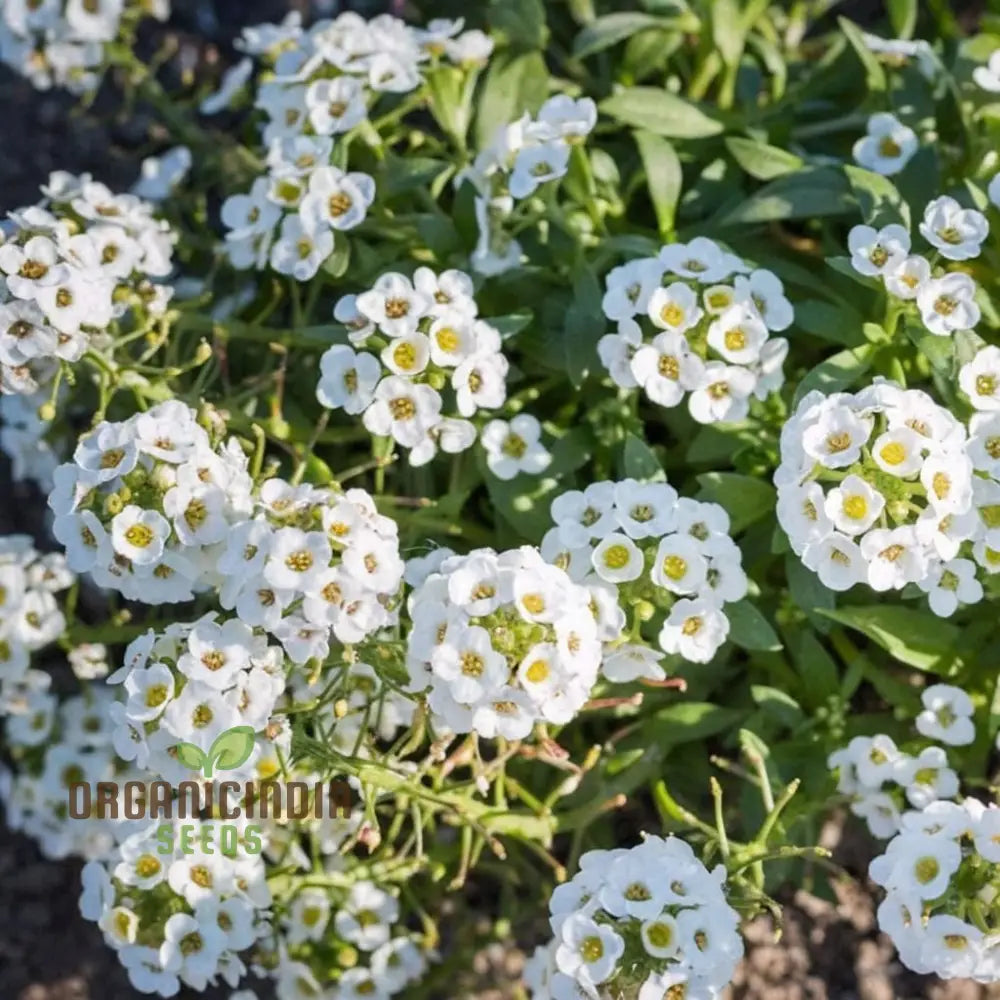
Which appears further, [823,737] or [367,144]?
[367,144]

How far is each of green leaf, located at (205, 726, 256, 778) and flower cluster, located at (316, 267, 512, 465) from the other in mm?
795

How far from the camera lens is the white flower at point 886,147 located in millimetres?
3602

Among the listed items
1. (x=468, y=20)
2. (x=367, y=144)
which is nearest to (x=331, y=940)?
(x=367, y=144)

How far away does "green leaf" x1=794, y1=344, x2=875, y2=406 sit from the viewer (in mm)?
3189

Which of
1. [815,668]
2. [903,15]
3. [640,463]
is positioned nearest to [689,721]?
[815,668]

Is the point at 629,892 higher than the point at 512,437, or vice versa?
the point at 512,437

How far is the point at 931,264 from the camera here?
321cm

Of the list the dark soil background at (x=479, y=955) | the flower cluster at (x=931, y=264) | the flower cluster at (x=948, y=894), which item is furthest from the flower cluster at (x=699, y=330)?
the dark soil background at (x=479, y=955)

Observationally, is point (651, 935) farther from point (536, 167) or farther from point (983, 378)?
point (536, 167)

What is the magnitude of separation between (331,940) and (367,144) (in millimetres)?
2250

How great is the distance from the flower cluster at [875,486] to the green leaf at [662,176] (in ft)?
3.23

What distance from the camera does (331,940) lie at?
3652 millimetres

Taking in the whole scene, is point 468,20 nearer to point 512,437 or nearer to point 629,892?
point 512,437

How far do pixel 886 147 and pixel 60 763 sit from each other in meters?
3.00
